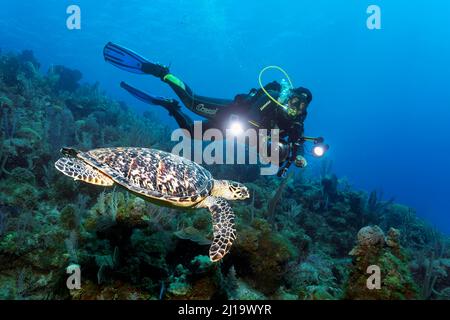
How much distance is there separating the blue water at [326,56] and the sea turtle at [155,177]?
67.5 feet

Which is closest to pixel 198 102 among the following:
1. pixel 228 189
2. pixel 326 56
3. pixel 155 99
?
pixel 155 99

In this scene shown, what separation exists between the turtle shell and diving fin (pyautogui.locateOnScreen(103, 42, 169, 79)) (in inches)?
182

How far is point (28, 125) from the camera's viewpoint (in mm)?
8031

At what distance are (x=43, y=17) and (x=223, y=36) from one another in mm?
28996

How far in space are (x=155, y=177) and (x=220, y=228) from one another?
124 cm

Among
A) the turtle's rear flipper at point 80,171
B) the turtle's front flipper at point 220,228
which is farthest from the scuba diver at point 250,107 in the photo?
the turtle's rear flipper at point 80,171

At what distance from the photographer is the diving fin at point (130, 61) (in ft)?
26.7

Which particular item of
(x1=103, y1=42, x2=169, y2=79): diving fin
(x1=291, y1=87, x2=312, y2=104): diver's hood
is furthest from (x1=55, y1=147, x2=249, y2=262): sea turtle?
(x1=103, y1=42, x2=169, y2=79): diving fin

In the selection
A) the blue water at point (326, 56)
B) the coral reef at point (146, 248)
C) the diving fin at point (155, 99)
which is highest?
the blue water at point (326, 56)

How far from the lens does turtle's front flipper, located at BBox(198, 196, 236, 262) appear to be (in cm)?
358

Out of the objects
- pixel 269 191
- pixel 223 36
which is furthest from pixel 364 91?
pixel 269 191

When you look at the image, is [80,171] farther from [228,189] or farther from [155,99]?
[155,99]

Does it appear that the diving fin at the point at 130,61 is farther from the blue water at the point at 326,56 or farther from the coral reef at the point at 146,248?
the blue water at the point at 326,56
